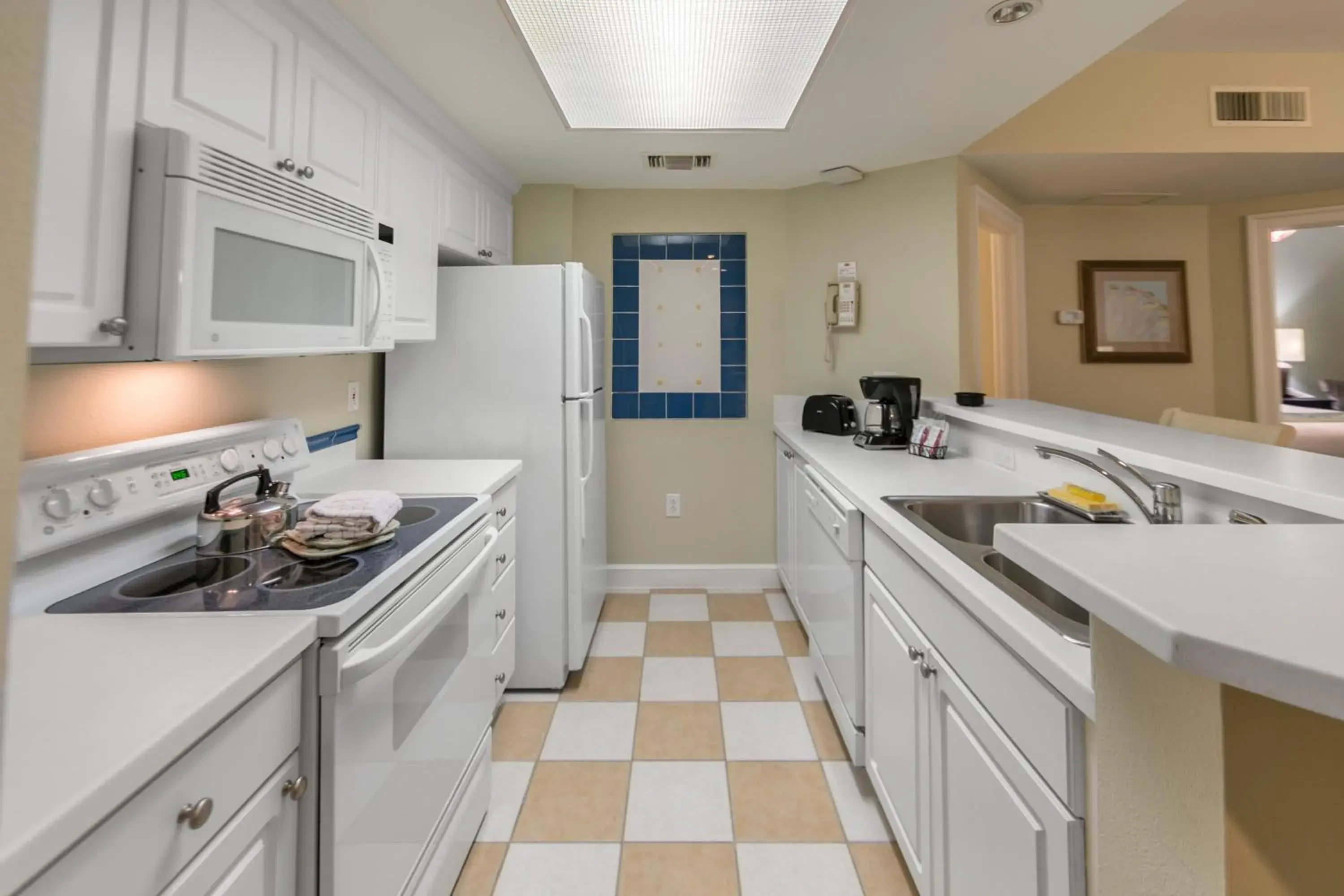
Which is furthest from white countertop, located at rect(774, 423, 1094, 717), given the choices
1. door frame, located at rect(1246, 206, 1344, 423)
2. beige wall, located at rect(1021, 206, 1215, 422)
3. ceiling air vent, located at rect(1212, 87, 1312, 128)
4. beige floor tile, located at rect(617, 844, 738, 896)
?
door frame, located at rect(1246, 206, 1344, 423)

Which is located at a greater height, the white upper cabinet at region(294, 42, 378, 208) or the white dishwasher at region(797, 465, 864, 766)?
the white upper cabinet at region(294, 42, 378, 208)

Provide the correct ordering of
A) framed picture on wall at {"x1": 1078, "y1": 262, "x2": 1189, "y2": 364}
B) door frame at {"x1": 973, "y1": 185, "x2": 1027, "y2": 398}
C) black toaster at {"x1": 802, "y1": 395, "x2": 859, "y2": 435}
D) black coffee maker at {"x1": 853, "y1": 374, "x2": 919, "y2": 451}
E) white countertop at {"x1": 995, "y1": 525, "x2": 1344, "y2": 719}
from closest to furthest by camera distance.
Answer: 1. white countertop at {"x1": 995, "y1": 525, "x2": 1344, "y2": 719}
2. black coffee maker at {"x1": 853, "y1": 374, "x2": 919, "y2": 451}
3. black toaster at {"x1": 802, "y1": 395, "x2": 859, "y2": 435}
4. door frame at {"x1": 973, "y1": 185, "x2": 1027, "y2": 398}
5. framed picture on wall at {"x1": 1078, "y1": 262, "x2": 1189, "y2": 364}

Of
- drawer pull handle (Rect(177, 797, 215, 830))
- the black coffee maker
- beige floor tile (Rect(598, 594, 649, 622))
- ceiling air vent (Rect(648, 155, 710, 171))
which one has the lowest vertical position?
beige floor tile (Rect(598, 594, 649, 622))

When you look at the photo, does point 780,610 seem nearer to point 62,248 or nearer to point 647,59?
point 647,59

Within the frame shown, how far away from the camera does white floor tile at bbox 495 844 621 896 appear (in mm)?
1438

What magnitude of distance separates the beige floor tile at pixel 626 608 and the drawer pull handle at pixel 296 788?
6.97 feet

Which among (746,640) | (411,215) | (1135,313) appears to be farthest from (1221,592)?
(1135,313)

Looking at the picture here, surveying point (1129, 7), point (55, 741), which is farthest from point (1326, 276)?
point (55, 741)

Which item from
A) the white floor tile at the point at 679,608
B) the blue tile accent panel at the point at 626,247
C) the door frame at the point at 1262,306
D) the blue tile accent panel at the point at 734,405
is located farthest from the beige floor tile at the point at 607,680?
the door frame at the point at 1262,306

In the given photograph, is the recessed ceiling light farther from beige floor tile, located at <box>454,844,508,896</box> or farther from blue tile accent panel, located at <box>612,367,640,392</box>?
beige floor tile, located at <box>454,844,508,896</box>

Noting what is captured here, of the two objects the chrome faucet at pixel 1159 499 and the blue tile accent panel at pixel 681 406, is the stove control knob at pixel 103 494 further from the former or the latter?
the blue tile accent panel at pixel 681 406

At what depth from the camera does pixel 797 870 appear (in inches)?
58.8

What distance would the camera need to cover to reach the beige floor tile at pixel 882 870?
143cm

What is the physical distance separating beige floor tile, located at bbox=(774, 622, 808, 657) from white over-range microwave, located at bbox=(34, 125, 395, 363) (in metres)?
2.12
